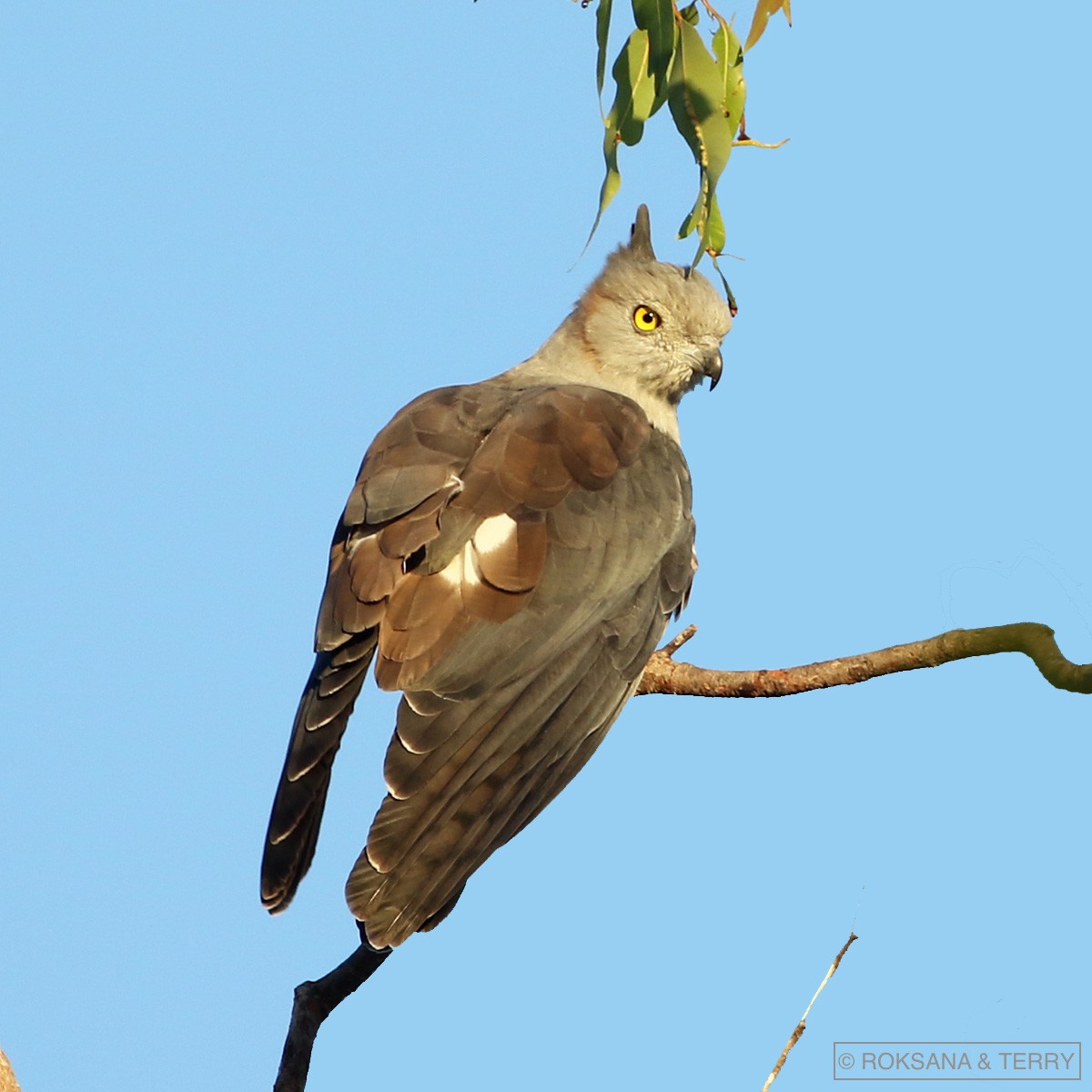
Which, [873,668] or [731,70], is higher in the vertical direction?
[731,70]

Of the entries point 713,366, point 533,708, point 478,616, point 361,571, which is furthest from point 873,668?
point 713,366

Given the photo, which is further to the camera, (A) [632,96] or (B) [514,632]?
(B) [514,632]

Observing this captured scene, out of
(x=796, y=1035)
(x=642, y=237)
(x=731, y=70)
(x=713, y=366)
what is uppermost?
(x=642, y=237)

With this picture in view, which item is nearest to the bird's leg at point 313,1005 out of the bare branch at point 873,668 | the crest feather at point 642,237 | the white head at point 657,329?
the bare branch at point 873,668

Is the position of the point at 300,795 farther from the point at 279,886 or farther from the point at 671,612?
the point at 671,612

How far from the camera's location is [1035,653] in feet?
13.5

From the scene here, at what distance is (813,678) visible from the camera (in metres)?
5.06

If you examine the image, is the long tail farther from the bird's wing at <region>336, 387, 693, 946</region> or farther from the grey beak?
the grey beak

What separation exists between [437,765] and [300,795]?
0.43 m

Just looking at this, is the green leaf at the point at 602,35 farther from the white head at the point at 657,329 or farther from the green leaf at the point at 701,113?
the white head at the point at 657,329

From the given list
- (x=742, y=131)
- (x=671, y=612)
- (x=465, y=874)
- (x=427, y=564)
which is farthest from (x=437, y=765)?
(x=742, y=131)

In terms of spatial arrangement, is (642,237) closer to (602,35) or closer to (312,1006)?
(602,35)

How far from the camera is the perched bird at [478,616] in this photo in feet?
15.6

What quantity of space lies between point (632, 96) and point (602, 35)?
199 mm
